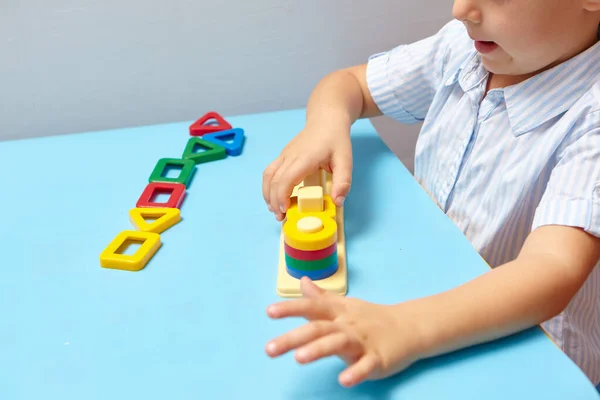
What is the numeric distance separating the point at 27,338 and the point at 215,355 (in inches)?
6.0

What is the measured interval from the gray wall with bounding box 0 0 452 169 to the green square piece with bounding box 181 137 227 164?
18 cm

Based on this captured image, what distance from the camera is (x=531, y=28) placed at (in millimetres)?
516

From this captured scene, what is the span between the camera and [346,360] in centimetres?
39

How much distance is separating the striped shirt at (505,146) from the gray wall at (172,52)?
5.1 inches

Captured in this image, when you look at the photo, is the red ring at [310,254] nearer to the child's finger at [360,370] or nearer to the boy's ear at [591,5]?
the child's finger at [360,370]

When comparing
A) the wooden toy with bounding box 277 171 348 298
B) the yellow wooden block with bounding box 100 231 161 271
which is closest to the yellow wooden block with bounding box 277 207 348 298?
the wooden toy with bounding box 277 171 348 298

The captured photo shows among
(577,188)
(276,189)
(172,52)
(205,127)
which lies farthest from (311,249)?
(172,52)

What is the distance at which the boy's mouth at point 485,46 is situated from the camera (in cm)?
56

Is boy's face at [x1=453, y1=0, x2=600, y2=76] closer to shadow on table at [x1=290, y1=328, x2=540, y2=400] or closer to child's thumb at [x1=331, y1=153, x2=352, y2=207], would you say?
child's thumb at [x1=331, y1=153, x2=352, y2=207]

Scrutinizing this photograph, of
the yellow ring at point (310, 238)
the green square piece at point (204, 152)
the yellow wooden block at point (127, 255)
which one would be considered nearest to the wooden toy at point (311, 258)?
the yellow ring at point (310, 238)

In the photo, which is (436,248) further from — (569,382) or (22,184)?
(22,184)

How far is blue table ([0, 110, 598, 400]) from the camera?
0.39m

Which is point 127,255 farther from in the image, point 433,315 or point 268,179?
point 433,315

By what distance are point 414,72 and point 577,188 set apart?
0.29m
